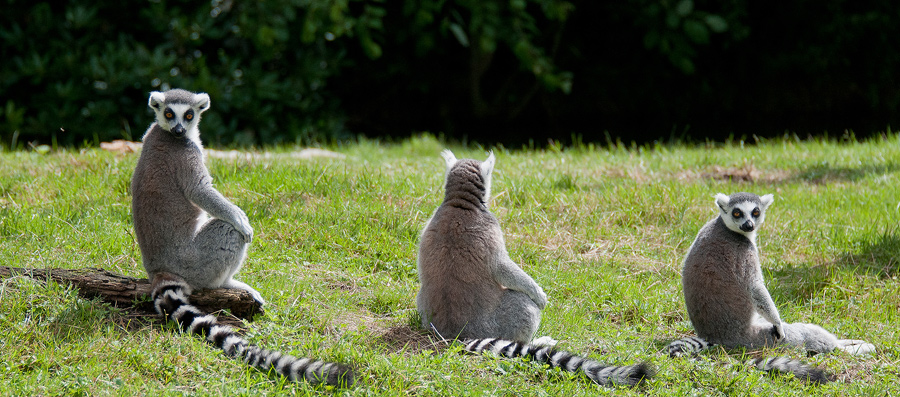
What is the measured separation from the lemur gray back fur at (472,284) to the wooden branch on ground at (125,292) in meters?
0.93

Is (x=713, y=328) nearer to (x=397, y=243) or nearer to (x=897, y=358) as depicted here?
(x=897, y=358)

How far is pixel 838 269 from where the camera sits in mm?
5336

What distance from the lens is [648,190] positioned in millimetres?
→ 6582

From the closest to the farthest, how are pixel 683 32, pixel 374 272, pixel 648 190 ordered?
pixel 374 272
pixel 648 190
pixel 683 32

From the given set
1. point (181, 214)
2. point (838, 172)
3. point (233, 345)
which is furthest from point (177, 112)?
point (838, 172)

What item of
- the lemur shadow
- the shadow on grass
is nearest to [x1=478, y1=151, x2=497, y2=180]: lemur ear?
the lemur shadow

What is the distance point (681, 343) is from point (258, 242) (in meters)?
2.75

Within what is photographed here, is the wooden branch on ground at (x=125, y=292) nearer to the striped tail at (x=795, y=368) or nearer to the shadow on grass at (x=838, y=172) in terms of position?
the striped tail at (x=795, y=368)

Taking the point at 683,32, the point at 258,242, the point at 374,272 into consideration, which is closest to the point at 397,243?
the point at 374,272

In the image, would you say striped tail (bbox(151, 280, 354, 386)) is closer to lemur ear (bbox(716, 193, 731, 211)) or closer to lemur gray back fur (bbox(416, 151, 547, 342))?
lemur gray back fur (bbox(416, 151, 547, 342))

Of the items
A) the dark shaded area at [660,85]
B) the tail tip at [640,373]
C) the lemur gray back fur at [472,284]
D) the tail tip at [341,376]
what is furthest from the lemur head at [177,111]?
the dark shaded area at [660,85]

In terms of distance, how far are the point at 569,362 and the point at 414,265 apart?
1807 millimetres

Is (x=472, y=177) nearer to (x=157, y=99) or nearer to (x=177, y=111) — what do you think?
(x=177, y=111)

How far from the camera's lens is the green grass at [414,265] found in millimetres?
3543
